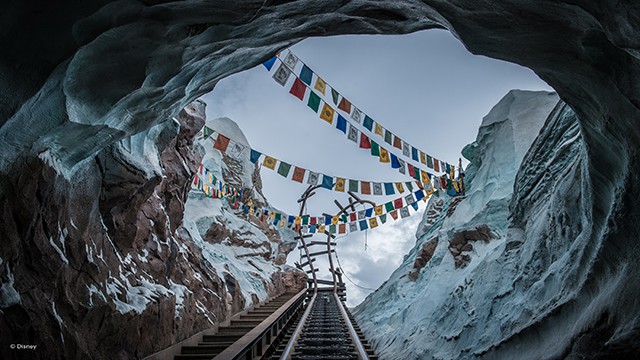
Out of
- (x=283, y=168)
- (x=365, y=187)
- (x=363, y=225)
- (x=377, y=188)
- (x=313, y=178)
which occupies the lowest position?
(x=363, y=225)

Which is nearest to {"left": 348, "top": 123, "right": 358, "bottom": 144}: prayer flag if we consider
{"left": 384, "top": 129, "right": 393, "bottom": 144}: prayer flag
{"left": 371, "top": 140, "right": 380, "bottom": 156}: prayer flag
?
{"left": 371, "top": 140, "right": 380, "bottom": 156}: prayer flag

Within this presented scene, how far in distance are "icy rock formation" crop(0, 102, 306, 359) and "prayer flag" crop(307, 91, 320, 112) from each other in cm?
272

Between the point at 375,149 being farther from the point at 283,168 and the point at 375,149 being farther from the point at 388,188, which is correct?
the point at 388,188

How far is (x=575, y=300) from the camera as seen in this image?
14.0 ft

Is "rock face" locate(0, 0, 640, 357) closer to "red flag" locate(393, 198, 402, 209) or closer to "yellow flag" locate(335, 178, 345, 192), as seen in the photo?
"yellow flag" locate(335, 178, 345, 192)

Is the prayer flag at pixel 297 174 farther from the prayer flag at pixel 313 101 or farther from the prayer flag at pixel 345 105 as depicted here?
the prayer flag at pixel 313 101

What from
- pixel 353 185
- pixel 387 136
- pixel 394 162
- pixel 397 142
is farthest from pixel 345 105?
pixel 353 185

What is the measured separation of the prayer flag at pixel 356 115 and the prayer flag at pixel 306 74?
1949 mm

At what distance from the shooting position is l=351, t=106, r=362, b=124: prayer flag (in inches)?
447

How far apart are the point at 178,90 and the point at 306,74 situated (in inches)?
198

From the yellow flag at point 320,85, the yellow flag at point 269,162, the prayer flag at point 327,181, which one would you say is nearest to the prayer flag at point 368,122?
the yellow flag at point 320,85

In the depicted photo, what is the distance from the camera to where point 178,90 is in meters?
4.93

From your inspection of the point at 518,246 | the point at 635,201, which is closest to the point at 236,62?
the point at 635,201

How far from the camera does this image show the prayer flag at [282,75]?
900cm
